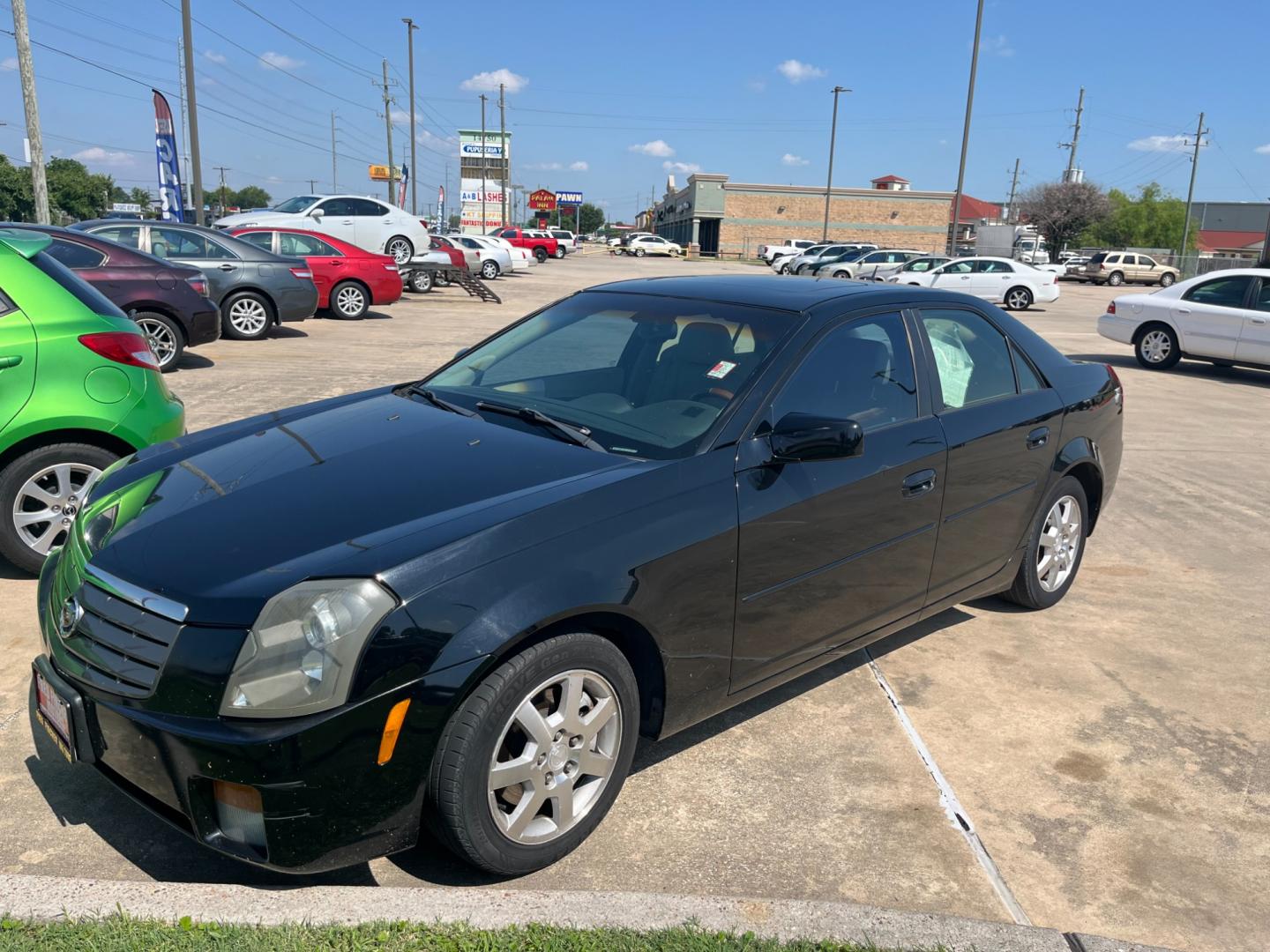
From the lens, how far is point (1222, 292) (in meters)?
14.2

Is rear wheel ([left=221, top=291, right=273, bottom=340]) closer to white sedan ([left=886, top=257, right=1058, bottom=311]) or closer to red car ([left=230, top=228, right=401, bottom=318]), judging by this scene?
red car ([left=230, top=228, right=401, bottom=318])

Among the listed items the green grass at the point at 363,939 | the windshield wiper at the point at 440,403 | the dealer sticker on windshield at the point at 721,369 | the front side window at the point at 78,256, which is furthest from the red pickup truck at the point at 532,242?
the green grass at the point at 363,939

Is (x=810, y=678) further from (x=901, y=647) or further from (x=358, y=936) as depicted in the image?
(x=358, y=936)

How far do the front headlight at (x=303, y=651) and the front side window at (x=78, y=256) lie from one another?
9.29 meters

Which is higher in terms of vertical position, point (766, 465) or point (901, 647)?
point (766, 465)

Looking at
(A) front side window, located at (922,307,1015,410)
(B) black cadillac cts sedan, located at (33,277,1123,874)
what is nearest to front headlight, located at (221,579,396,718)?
(B) black cadillac cts sedan, located at (33,277,1123,874)

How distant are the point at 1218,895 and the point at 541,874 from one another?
199cm

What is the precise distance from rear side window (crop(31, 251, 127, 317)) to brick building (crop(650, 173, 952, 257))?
83645mm

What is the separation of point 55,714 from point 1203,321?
15.3 m

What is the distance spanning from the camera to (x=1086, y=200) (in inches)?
2938

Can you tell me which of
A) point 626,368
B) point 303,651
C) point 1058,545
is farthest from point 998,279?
point 303,651

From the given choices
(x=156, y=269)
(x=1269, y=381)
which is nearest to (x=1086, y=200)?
(x=1269, y=381)

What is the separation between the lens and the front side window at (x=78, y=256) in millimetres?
10164

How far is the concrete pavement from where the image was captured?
9.66ft
